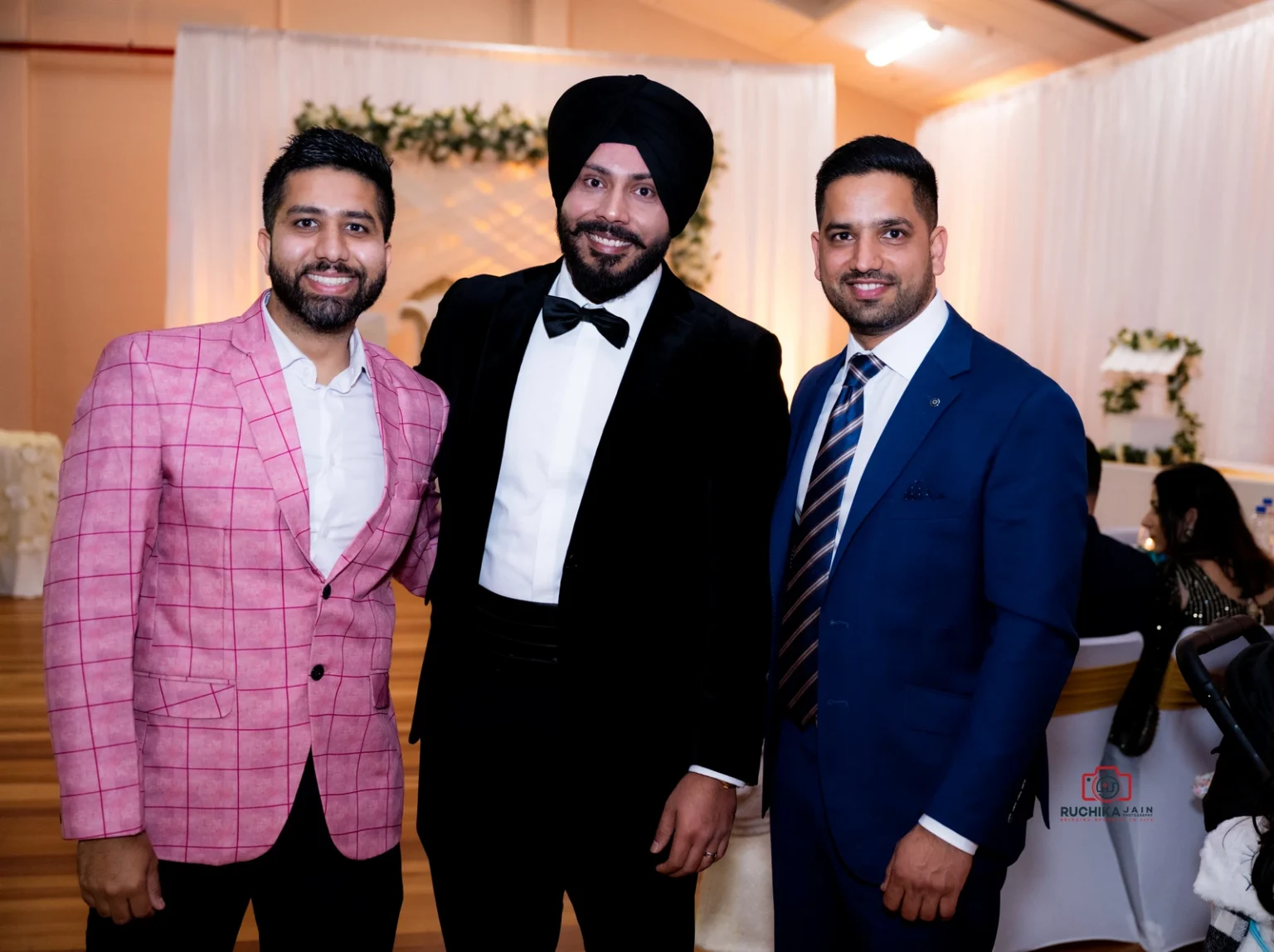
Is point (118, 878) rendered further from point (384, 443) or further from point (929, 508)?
point (929, 508)

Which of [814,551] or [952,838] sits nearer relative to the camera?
[952,838]

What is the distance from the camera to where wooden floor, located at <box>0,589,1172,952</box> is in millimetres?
2914

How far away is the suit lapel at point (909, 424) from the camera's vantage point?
1.68 metres

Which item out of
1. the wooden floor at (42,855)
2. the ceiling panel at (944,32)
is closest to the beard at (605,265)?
the wooden floor at (42,855)

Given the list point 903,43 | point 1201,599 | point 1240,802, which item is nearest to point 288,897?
point 1240,802

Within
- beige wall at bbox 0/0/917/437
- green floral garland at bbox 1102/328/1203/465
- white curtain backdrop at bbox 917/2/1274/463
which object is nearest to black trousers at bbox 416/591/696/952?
green floral garland at bbox 1102/328/1203/465

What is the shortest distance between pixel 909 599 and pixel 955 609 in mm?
69

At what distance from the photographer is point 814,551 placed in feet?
5.86

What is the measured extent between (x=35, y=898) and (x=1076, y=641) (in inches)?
112

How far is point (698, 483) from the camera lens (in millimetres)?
1768

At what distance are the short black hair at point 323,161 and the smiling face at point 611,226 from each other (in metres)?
0.31

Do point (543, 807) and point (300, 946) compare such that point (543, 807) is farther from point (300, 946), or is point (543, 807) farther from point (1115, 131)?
point (1115, 131)

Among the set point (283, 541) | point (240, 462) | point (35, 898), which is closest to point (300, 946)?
point (283, 541)

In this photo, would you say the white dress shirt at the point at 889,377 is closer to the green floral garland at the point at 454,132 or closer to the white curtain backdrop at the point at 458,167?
the green floral garland at the point at 454,132
